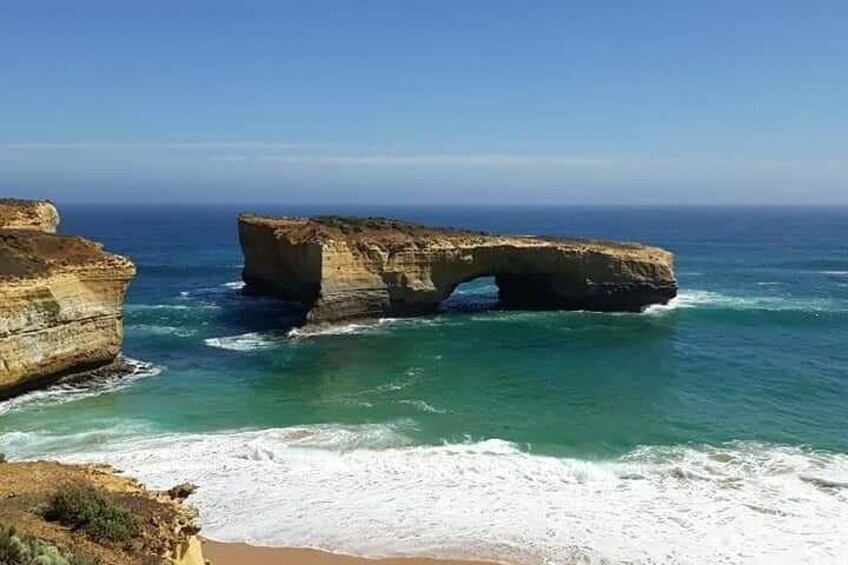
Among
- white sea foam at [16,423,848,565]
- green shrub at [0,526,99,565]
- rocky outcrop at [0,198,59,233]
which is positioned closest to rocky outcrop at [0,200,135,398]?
rocky outcrop at [0,198,59,233]

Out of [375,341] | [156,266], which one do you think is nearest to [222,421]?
[375,341]

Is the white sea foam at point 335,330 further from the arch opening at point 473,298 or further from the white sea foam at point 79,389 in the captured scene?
the white sea foam at point 79,389

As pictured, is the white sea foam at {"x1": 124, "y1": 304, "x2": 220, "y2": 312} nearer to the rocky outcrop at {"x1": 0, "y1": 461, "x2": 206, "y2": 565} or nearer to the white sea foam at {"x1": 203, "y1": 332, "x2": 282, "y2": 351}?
the white sea foam at {"x1": 203, "y1": 332, "x2": 282, "y2": 351}

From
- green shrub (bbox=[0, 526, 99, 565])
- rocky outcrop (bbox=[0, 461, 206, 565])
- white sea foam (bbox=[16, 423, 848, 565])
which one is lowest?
white sea foam (bbox=[16, 423, 848, 565])

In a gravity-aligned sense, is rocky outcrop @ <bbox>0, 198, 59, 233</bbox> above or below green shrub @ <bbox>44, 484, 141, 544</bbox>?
above

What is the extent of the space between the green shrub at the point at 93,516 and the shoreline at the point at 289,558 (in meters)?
6.01

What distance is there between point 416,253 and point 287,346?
10376 millimetres

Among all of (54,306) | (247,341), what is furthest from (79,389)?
(247,341)

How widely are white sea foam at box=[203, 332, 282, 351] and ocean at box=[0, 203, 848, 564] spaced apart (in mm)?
242

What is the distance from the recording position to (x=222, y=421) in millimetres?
25203

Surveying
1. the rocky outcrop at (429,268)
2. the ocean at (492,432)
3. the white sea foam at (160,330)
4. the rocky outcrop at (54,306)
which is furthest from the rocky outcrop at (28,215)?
the rocky outcrop at (429,268)

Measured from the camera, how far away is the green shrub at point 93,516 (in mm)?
9967

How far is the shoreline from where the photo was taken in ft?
52.9

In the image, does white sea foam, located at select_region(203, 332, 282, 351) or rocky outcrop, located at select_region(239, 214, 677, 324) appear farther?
rocky outcrop, located at select_region(239, 214, 677, 324)
